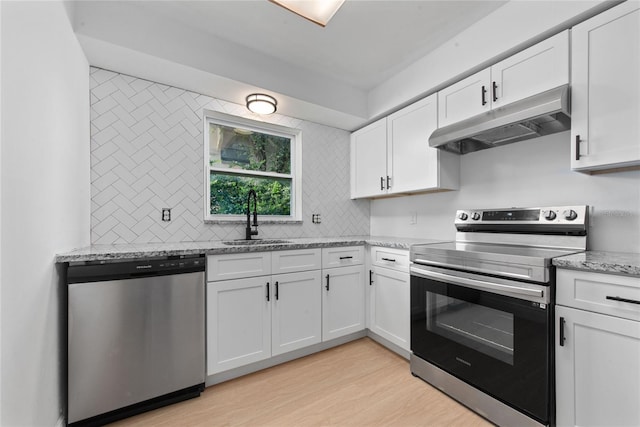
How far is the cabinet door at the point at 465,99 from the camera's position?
6.81 ft

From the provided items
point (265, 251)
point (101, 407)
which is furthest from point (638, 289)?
point (101, 407)

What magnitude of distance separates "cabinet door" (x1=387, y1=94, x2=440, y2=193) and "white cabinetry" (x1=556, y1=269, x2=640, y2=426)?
1311 mm

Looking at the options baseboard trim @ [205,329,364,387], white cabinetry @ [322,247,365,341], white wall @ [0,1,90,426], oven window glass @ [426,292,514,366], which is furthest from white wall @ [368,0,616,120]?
white wall @ [0,1,90,426]

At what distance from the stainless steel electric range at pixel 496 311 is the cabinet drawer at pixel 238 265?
1.16 meters

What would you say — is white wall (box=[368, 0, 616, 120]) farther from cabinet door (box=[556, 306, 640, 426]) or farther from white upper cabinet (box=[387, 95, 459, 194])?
cabinet door (box=[556, 306, 640, 426])

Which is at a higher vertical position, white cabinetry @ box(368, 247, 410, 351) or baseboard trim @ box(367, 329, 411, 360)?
A: white cabinetry @ box(368, 247, 410, 351)

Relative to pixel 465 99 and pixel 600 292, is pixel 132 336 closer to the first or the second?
pixel 600 292

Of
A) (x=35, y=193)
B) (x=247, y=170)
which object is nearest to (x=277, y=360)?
(x=247, y=170)

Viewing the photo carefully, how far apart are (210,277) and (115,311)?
0.56 meters

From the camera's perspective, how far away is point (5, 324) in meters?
1.00

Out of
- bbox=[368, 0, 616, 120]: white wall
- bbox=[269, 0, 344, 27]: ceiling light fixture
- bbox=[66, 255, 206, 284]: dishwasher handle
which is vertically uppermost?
bbox=[368, 0, 616, 120]: white wall

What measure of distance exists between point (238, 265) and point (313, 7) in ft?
5.53

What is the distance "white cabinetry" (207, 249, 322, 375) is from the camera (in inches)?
79.3

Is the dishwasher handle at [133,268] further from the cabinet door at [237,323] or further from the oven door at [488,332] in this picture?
the oven door at [488,332]
